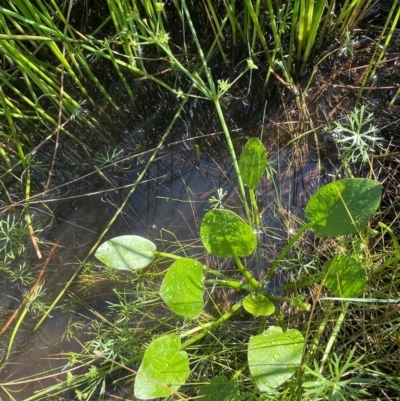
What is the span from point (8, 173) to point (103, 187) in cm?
29

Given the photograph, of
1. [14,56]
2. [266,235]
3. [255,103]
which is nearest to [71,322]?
[266,235]

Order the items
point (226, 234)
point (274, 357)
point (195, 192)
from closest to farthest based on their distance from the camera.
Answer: point (274, 357), point (226, 234), point (195, 192)

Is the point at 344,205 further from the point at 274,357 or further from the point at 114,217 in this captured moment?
the point at 114,217

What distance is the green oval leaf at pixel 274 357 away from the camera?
3.19 feet

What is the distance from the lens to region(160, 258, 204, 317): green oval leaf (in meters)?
1.06

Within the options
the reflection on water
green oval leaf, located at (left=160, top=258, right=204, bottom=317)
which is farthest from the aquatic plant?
the reflection on water

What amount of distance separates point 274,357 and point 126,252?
42 cm

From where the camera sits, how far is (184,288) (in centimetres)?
107

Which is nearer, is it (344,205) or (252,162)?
(344,205)

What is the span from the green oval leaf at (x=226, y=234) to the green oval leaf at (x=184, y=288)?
78mm

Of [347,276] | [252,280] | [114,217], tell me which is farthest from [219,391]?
[114,217]

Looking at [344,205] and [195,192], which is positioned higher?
[344,205]

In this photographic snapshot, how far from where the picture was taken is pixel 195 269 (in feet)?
3.54

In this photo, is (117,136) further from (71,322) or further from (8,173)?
(71,322)
